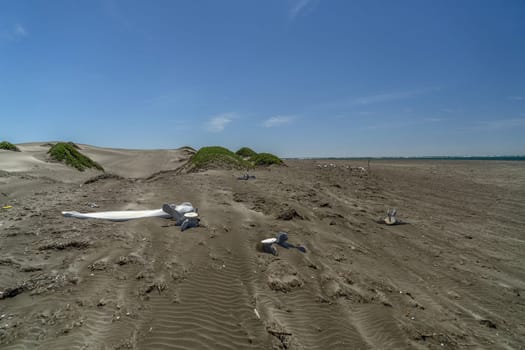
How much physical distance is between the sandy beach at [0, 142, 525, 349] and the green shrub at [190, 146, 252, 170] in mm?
7292

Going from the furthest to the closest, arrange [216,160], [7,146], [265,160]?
[265,160]
[216,160]
[7,146]

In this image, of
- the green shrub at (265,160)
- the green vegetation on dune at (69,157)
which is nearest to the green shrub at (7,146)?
the green vegetation on dune at (69,157)


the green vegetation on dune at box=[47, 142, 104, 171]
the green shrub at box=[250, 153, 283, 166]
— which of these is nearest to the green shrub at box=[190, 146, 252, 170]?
the green shrub at box=[250, 153, 283, 166]

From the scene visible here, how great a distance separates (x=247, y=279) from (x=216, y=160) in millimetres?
12652

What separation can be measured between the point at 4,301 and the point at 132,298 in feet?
4.71

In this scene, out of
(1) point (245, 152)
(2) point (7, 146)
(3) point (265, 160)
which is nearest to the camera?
(2) point (7, 146)

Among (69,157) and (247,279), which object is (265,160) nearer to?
(69,157)

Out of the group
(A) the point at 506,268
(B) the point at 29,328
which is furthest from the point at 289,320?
(A) the point at 506,268

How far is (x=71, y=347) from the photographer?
105 inches

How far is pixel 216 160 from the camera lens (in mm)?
16391

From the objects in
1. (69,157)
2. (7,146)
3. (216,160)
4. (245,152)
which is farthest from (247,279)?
(245,152)

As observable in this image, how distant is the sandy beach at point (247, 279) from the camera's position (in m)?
3.10

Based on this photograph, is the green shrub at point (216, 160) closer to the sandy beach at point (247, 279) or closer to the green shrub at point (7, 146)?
the sandy beach at point (247, 279)

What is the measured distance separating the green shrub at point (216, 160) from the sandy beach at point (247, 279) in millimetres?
7292
